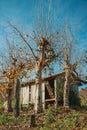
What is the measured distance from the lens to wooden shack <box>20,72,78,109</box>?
26.2 metres

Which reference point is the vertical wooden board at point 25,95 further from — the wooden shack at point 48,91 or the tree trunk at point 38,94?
the tree trunk at point 38,94

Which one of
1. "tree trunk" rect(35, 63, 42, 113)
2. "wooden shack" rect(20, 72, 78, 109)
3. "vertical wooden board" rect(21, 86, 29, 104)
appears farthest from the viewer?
"vertical wooden board" rect(21, 86, 29, 104)

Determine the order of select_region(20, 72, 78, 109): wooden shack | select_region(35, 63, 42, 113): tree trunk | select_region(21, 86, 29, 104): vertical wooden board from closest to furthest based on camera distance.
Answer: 1. select_region(35, 63, 42, 113): tree trunk
2. select_region(20, 72, 78, 109): wooden shack
3. select_region(21, 86, 29, 104): vertical wooden board

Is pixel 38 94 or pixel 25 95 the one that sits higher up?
pixel 25 95

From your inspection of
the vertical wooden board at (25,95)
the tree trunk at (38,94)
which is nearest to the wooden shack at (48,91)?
the vertical wooden board at (25,95)

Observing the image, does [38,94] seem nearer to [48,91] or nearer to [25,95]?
[48,91]

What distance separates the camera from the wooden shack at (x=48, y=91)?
85.9 ft

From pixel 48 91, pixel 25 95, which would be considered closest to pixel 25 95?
pixel 25 95

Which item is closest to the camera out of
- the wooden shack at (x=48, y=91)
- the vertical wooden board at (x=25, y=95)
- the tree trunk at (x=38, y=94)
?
the tree trunk at (x=38, y=94)

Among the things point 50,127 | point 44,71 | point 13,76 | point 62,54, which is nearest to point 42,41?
point 44,71

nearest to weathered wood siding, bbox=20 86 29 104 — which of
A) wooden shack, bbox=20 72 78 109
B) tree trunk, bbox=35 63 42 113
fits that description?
wooden shack, bbox=20 72 78 109

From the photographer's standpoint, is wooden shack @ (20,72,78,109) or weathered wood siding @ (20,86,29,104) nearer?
wooden shack @ (20,72,78,109)

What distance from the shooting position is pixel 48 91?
1094 inches

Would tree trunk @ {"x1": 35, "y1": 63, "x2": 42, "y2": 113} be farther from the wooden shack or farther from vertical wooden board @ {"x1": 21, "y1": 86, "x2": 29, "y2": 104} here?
vertical wooden board @ {"x1": 21, "y1": 86, "x2": 29, "y2": 104}
